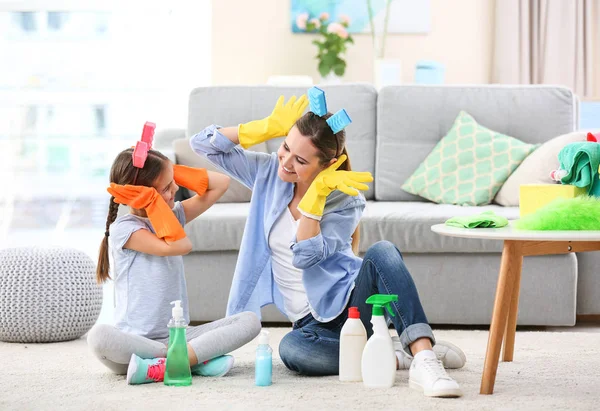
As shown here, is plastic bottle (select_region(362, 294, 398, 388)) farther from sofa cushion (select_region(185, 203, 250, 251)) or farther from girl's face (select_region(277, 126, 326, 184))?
sofa cushion (select_region(185, 203, 250, 251))

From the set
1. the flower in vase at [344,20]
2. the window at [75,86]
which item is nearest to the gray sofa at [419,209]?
the flower in vase at [344,20]

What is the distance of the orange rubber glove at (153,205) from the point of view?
2.03 metres

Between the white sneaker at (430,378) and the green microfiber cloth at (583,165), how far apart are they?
51 cm

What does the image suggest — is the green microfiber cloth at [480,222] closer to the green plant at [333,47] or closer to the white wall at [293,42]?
the green plant at [333,47]

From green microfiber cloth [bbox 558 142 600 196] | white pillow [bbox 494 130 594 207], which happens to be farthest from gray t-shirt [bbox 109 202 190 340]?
white pillow [bbox 494 130 594 207]

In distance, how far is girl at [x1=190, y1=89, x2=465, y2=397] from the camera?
1.95 metres

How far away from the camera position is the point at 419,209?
9.84 feet

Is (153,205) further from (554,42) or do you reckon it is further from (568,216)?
(554,42)

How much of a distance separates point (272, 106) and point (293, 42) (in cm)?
183

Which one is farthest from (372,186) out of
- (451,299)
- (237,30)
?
(237,30)

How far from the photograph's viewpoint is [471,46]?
5.20 metres

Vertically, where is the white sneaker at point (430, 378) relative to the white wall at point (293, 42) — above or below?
below

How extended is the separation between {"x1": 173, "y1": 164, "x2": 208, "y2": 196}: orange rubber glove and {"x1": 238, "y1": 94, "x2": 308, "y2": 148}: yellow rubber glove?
0.62ft

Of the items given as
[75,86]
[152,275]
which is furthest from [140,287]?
[75,86]
